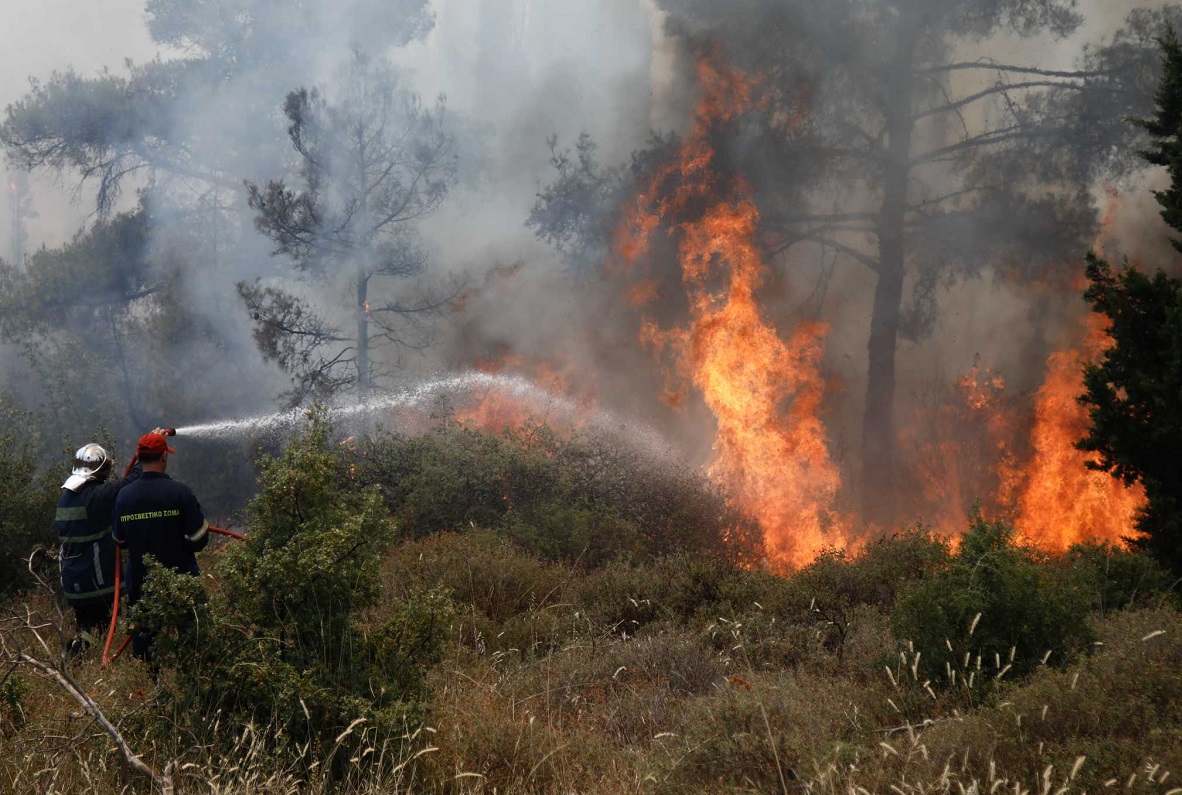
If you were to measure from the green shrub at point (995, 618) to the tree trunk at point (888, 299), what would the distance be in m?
11.9

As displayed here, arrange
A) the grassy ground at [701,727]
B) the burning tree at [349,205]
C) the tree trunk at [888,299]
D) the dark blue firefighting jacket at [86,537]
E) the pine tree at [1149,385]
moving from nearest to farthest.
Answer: the grassy ground at [701,727] → the dark blue firefighting jacket at [86,537] → the pine tree at [1149,385] → the tree trunk at [888,299] → the burning tree at [349,205]

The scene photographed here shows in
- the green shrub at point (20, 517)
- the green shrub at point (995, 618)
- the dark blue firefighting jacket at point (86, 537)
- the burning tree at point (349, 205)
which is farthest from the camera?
the burning tree at point (349, 205)

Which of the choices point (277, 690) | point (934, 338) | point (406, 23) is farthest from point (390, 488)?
point (406, 23)

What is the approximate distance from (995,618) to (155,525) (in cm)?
518

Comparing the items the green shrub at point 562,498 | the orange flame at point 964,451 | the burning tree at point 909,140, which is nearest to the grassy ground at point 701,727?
the green shrub at point 562,498

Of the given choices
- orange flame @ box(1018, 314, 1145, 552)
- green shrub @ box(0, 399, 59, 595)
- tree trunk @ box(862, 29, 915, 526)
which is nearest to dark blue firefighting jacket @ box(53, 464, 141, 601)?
green shrub @ box(0, 399, 59, 595)

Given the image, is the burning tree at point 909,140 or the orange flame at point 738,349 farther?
the burning tree at point 909,140

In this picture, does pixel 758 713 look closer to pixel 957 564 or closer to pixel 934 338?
pixel 957 564

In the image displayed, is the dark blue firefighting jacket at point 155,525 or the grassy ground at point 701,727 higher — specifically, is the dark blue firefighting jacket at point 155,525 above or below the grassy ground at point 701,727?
above

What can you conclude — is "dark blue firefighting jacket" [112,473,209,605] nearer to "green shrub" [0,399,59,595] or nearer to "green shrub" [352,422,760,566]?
"green shrub" [0,399,59,595]

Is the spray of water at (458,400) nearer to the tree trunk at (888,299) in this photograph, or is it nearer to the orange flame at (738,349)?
the orange flame at (738,349)

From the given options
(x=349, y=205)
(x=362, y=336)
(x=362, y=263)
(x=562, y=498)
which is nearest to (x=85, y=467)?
(x=562, y=498)

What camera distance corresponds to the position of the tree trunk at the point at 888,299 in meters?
17.1

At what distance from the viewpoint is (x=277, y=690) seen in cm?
432
